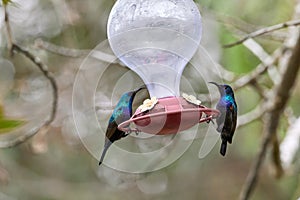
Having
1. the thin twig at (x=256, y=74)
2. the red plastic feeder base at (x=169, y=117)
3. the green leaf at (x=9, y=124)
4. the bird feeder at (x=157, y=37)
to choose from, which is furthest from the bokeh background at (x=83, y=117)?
the red plastic feeder base at (x=169, y=117)

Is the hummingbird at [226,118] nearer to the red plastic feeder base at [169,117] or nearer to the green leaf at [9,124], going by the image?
the red plastic feeder base at [169,117]

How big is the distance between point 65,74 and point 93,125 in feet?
2.98

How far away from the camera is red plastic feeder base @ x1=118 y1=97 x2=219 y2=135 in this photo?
4.94 ft

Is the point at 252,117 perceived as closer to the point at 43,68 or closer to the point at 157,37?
the point at 43,68

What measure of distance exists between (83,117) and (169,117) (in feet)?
4.49

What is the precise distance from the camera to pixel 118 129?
1.59 metres

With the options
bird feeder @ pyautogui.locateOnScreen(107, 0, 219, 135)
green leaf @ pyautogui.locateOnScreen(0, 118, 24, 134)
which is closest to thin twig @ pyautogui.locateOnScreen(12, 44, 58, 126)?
green leaf @ pyautogui.locateOnScreen(0, 118, 24, 134)

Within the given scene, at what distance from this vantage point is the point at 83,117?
2.84m

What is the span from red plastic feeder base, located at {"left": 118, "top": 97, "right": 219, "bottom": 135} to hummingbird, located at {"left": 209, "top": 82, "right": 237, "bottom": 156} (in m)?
0.02

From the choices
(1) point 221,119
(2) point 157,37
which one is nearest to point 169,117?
(1) point 221,119

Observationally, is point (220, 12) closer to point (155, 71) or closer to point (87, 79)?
point (87, 79)

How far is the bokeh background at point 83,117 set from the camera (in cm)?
290

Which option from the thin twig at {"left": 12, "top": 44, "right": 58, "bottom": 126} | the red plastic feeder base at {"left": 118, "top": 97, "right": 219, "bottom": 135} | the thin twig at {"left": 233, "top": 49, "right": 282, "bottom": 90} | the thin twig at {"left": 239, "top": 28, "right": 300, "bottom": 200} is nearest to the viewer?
the red plastic feeder base at {"left": 118, "top": 97, "right": 219, "bottom": 135}

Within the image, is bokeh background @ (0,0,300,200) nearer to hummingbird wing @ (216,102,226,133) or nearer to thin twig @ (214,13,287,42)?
thin twig @ (214,13,287,42)
